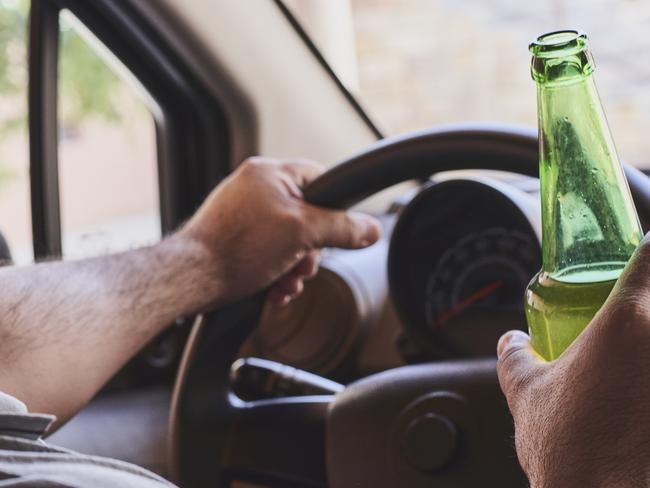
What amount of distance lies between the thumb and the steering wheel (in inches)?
8.4

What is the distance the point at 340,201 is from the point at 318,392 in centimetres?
24

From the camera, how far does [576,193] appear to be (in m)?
0.83

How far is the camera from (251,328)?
1429 millimetres

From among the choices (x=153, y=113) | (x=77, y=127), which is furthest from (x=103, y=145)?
(x=153, y=113)

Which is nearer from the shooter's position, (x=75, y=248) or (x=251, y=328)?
(x=251, y=328)

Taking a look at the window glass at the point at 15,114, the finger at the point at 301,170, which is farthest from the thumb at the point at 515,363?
the window glass at the point at 15,114

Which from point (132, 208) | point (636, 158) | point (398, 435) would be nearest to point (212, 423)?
point (398, 435)

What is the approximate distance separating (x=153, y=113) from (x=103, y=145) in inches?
69.4

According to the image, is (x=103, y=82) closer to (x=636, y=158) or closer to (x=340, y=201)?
(x=636, y=158)

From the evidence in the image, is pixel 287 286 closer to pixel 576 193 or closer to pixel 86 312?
pixel 86 312

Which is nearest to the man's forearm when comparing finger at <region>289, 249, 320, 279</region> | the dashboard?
finger at <region>289, 249, 320, 279</region>

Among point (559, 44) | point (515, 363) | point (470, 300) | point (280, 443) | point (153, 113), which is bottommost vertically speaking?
point (280, 443)

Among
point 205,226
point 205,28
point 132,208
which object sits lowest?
point 132,208

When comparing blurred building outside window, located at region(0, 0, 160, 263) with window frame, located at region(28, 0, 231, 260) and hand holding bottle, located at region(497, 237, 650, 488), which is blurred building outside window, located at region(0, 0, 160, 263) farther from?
hand holding bottle, located at region(497, 237, 650, 488)
